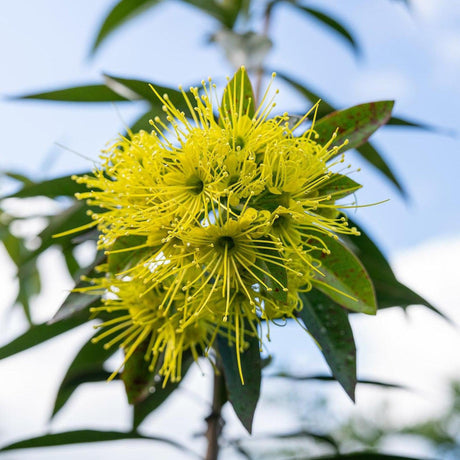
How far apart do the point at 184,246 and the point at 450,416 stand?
340 inches

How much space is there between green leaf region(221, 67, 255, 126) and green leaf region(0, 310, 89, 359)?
1.74 feet

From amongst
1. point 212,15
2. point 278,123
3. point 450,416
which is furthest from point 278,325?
point 450,416

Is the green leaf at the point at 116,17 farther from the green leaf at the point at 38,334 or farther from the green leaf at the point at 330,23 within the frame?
the green leaf at the point at 38,334

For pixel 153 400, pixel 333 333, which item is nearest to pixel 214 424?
pixel 153 400

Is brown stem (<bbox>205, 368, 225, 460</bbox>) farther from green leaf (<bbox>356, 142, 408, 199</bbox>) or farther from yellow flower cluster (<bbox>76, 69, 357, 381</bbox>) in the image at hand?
green leaf (<bbox>356, 142, 408, 199</bbox>)

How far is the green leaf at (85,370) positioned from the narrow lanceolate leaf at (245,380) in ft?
1.33

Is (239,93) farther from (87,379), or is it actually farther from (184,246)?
(87,379)

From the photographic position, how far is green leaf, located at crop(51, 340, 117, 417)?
4.51 feet

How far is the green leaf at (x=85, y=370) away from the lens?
1.38m

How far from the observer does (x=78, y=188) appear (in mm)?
1238

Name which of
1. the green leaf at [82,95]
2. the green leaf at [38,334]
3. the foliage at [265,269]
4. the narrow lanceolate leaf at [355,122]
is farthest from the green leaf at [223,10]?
the green leaf at [38,334]

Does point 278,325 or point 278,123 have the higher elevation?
point 278,123

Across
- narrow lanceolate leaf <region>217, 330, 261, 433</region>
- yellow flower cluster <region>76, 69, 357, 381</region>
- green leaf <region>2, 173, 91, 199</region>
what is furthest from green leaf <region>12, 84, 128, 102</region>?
narrow lanceolate leaf <region>217, 330, 261, 433</region>

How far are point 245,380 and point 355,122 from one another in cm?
49
